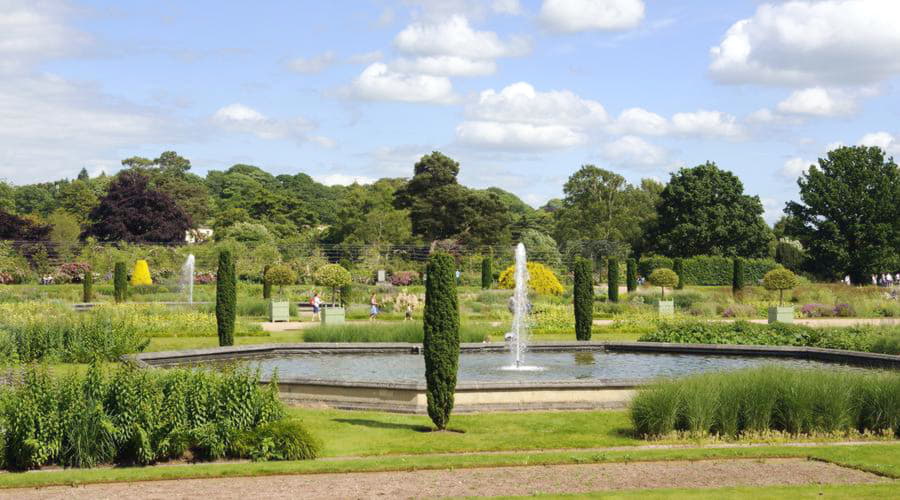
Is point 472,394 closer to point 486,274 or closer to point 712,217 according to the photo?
point 486,274

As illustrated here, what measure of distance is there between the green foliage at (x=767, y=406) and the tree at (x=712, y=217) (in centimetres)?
4639

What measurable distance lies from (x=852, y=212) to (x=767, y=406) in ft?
159

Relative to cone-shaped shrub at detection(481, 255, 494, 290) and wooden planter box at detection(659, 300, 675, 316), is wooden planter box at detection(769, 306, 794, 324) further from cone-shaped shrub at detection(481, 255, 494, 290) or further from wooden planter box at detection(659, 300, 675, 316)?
cone-shaped shrub at detection(481, 255, 494, 290)

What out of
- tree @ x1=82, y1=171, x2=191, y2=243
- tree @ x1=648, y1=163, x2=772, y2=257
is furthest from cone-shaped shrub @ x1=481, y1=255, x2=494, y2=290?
tree @ x1=82, y1=171, x2=191, y2=243

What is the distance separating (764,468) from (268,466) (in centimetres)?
543

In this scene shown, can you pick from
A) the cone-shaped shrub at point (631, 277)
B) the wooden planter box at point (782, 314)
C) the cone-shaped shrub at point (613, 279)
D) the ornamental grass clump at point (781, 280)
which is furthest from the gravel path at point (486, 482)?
the cone-shaped shrub at point (631, 277)

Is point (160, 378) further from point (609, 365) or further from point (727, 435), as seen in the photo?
point (609, 365)

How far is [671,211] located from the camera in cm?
5969

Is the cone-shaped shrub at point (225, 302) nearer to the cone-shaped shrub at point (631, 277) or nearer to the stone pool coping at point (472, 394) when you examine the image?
the stone pool coping at point (472, 394)

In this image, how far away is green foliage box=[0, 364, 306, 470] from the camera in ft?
34.6

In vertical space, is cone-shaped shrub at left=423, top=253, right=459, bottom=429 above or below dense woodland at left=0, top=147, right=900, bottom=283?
below

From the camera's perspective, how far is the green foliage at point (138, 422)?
415 inches

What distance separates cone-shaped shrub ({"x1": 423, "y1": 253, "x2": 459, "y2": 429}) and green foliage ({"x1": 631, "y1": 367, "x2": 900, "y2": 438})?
2444 mm

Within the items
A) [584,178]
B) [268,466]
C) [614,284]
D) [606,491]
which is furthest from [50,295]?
[584,178]
